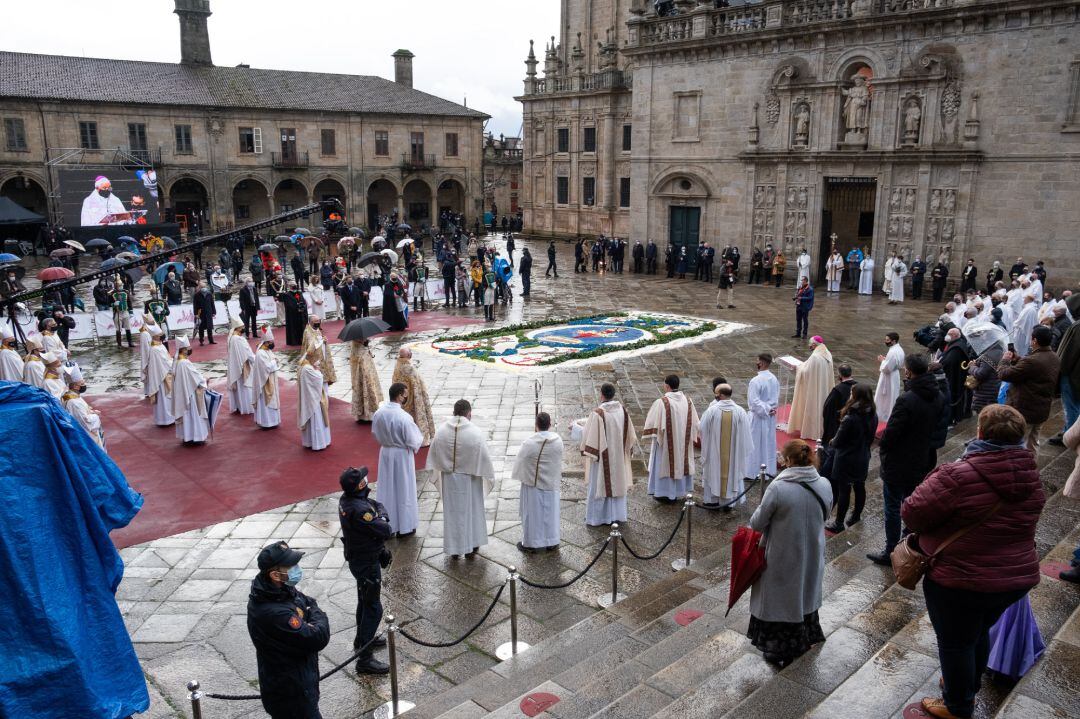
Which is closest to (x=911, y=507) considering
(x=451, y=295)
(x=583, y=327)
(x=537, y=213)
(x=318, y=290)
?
(x=583, y=327)

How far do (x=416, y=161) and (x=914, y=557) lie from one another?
46.2m

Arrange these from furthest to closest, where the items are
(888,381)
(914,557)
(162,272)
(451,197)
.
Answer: (451,197) < (162,272) < (888,381) < (914,557)

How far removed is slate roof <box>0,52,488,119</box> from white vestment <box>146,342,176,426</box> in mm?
32003

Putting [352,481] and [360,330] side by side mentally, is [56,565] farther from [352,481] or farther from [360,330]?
[360,330]

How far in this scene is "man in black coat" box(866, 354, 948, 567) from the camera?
21.4 feet

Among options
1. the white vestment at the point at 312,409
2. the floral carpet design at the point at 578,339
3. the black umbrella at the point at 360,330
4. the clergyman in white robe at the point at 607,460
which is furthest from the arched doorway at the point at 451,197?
the clergyman in white robe at the point at 607,460

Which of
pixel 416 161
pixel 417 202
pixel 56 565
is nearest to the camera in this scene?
pixel 56 565

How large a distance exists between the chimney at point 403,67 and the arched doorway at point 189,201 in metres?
14.8

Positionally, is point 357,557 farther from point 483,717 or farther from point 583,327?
point 583,327

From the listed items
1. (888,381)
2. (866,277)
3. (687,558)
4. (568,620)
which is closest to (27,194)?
(866,277)

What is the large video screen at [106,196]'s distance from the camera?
37000mm

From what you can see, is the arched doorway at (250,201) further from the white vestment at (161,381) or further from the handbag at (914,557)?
the handbag at (914,557)

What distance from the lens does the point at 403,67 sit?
50500 mm

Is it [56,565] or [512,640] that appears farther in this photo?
[512,640]
